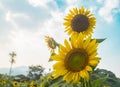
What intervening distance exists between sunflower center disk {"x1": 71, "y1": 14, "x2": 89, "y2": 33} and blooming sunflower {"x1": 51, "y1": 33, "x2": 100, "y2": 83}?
2.47 m

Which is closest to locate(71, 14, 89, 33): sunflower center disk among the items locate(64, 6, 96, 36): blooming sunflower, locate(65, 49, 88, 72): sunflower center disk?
locate(64, 6, 96, 36): blooming sunflower

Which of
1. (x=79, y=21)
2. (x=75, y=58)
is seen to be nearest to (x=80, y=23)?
(x=79, y=21)

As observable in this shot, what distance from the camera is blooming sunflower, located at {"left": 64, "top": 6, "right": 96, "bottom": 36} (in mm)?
6164

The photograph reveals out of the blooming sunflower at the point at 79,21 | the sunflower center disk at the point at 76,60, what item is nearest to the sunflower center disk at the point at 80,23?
the blooming sunflower at the point at 79,21

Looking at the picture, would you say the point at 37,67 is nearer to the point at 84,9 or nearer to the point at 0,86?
the point at 0,86

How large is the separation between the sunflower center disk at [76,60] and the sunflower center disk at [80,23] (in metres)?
2.46

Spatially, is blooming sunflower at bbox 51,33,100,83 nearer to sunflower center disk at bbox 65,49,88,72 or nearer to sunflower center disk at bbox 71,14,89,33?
sunflower center disk at bbox 65,49,88,72

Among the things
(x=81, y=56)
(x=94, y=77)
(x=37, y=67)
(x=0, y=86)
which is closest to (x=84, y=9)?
(x=94, y=77)

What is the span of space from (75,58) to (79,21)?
2866 millimetres

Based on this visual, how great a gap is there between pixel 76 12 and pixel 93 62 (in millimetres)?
3390

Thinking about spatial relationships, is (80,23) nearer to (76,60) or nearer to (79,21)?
(79,21)

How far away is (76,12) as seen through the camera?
6645 mm

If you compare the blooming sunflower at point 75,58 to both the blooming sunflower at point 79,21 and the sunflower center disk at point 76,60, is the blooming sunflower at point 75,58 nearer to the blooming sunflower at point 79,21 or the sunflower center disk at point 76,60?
the sunflower center disk at point 76,60

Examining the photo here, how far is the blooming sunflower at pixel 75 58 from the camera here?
135 inches
